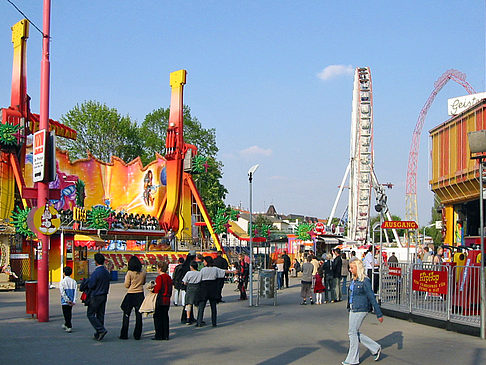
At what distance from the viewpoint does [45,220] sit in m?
14.5

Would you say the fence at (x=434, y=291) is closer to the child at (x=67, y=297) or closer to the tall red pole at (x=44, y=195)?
the child at (x=67, y=297)

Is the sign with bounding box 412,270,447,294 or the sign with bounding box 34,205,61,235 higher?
the sign with bounding box 34,205,61,235

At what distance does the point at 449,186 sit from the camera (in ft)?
100

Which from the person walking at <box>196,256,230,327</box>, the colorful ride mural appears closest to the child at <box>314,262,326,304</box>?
the person walking at <box>196,256,230,327</box>

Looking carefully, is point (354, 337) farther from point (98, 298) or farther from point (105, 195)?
point (105, 195)

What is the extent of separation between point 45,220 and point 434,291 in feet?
30.8

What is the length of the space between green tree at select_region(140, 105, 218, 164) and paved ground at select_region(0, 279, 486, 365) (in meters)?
51.2

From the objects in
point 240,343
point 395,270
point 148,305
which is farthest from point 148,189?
point 240,343

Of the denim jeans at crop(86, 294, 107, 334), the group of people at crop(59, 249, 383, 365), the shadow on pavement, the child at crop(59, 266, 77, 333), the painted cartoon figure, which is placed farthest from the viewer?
the painted cartoon figure

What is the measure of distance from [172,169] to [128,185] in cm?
588

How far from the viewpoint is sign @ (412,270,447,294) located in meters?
13.7

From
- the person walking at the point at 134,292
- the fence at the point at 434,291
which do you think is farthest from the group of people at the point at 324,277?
the person walking at the point at 134,292

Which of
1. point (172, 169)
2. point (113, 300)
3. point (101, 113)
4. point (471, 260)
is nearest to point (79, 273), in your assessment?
point (113, 300)

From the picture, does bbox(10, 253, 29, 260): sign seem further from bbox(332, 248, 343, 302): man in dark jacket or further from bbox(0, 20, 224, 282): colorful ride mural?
bbox(332, 248, 343, 302): man in dark jacket
